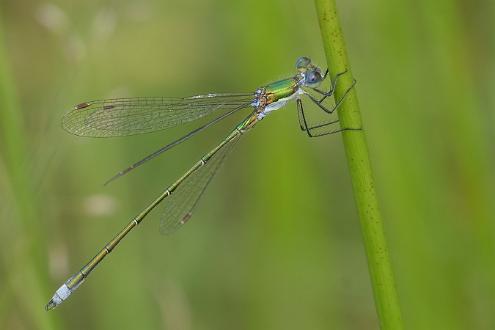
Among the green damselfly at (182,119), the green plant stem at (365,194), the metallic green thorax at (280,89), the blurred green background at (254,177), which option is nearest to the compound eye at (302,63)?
the green damselfly at (182,119)

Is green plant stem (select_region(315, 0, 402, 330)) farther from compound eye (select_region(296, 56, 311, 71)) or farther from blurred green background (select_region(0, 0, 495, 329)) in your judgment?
blurred green background (select_region(0, 0, 495, 329))

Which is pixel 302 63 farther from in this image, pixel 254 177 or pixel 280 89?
pixel 254 177

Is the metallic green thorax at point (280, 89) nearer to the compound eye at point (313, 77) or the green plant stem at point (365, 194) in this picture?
the compound eye at point (313, 77)

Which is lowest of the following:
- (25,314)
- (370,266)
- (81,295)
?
(81,295)

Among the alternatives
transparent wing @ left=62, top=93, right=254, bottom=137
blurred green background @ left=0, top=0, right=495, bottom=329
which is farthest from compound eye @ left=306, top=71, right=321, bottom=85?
blurred green background @ left=0, top=0, right=495, bottom=329

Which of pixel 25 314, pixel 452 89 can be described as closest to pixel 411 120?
pixel 452 89

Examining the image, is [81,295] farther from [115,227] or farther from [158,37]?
[158,37]

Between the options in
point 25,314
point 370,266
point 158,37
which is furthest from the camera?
point 158,37
